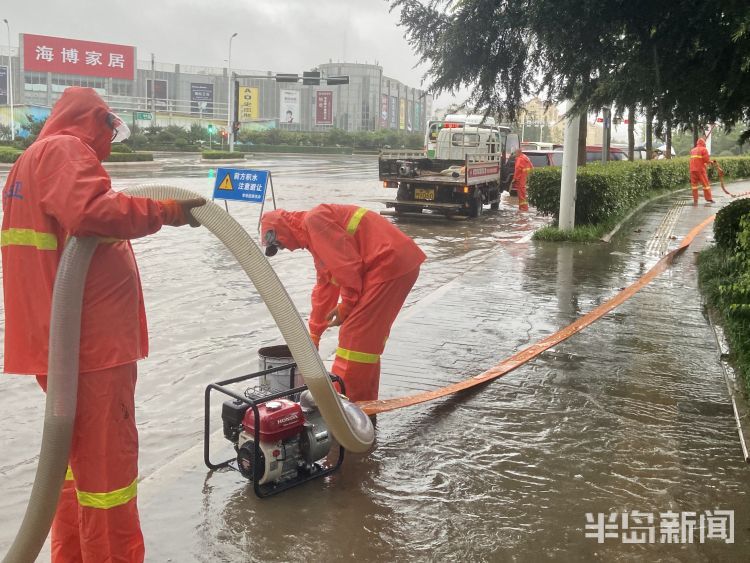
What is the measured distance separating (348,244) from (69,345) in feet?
6.57

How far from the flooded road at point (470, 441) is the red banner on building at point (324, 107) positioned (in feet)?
309

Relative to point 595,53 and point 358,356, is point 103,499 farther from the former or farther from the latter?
point 595,53

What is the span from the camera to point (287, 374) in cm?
461

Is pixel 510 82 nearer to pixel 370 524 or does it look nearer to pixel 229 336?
pixel 229 336

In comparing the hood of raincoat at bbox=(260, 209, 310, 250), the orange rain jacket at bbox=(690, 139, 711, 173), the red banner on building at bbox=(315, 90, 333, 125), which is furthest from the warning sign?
the red banner on building at bbox=(315, 90, 333, 125)

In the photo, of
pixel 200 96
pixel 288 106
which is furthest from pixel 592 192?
pixel 288 106

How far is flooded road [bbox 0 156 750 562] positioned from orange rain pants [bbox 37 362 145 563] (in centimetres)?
48

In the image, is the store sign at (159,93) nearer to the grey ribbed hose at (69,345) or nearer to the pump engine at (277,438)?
the pump engine at (277,438)

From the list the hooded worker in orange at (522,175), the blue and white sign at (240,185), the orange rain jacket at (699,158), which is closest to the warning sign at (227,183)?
the blue and white sign at (240,185)

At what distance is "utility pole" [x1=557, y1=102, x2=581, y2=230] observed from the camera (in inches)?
500

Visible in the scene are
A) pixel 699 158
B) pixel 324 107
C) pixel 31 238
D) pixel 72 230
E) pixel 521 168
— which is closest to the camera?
pixel 72 230

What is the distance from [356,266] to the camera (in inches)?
179

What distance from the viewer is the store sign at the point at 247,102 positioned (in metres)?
95.4

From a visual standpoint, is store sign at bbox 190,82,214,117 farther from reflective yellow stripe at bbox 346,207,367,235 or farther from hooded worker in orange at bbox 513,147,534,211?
reflective yellow stripe at bbox 346,207,367,235
